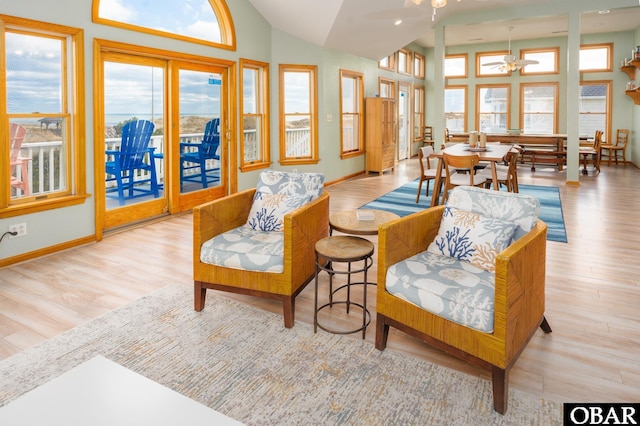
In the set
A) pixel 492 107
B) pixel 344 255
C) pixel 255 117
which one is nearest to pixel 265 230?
pixel 344 255

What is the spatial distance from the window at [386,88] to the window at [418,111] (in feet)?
6.09

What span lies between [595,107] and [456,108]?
350 centimetres

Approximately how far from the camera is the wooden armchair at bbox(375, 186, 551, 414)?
1.93 metres

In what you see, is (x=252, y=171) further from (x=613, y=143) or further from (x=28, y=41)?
(x=613, y=143)

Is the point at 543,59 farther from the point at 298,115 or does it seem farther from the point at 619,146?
the point at 298,115

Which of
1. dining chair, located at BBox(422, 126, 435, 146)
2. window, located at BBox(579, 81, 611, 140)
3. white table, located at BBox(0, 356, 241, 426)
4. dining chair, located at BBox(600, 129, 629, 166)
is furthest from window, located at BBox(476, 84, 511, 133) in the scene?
white table, located at BBox(0, 356, 241, 426)

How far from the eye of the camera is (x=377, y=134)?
937 centimetres

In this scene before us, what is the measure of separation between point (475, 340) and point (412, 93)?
11.5m

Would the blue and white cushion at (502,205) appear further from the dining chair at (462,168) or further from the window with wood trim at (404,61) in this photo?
the window with wood trim at (404,61)

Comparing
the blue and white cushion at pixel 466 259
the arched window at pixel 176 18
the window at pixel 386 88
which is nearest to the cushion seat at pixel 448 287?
the blue and white cushion at pixel 466 259

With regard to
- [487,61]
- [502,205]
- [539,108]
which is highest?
[487,61]

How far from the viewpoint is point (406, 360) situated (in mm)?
2363

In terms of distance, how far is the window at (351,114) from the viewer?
28.7 ft

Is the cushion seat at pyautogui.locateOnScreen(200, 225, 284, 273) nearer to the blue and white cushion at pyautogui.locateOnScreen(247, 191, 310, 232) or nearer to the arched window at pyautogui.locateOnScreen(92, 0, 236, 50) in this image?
the blue and white cushion at pyautogui.locateOnScreen(247, 191, 310, 232)
